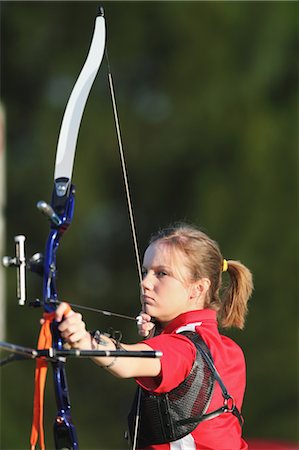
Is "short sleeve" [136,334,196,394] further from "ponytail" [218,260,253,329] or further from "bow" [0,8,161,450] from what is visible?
"ponytail" [218,260,253,329]

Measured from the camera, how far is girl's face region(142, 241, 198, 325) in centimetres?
354

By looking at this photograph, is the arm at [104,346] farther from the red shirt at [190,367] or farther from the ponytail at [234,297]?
the ponytail at [234,297]

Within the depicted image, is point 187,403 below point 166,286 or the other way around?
below

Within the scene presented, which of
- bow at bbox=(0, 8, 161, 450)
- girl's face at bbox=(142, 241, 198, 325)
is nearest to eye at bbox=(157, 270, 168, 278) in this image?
girl's face at bbox=(142, 241, 198, 325)

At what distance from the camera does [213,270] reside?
145 inches

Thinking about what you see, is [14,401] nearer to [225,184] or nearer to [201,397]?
[225,184]

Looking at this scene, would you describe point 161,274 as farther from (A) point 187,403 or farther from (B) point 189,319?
(A) point 187,403

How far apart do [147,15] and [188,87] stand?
1120 mm

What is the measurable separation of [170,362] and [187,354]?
4.3 inches

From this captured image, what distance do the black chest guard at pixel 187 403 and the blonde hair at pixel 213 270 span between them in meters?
0.24

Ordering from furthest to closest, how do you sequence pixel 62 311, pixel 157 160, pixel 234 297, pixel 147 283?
pixel 157 160
pixel 234 297
pixel 147 283
pixel 62 311

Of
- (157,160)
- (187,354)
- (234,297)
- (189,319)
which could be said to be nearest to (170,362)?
(187,354)

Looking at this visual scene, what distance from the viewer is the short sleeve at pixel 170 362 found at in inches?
127

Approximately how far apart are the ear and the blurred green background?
7.33m
